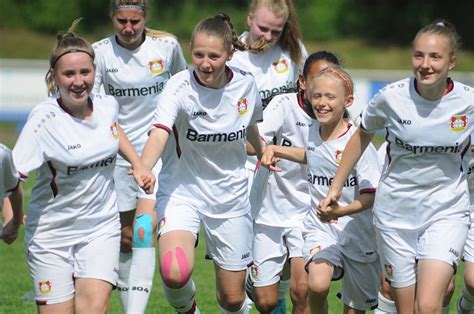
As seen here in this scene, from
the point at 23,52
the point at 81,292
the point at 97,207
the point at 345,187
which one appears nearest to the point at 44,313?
the point at 81,292

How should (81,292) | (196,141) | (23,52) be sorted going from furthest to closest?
(23,52) < (196,141) < (81,292)

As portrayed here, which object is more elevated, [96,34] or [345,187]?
[96,34]

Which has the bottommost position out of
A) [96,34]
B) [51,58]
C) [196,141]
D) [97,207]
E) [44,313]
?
[44,313]

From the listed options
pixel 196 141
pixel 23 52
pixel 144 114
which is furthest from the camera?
pixel 23 52

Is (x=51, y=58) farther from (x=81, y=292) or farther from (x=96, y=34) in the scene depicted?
(x=96, y=34)

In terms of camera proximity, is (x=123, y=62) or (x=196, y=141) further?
→ (x=123, y=62)

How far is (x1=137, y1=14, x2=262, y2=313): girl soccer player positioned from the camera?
21.7ft

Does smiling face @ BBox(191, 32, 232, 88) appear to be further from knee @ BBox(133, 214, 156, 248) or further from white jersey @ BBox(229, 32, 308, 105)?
white jersey @ BBox(229, 32, 308, 105)

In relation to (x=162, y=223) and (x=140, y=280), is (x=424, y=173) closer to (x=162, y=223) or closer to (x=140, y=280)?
(x=162, y=223)

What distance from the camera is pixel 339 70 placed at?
6988 millimetres

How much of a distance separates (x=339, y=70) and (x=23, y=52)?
26.3 meters

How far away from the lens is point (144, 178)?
621 centimetres

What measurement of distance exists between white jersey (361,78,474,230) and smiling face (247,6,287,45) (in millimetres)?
1967

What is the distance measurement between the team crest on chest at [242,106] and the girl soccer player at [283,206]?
20.7 inches
